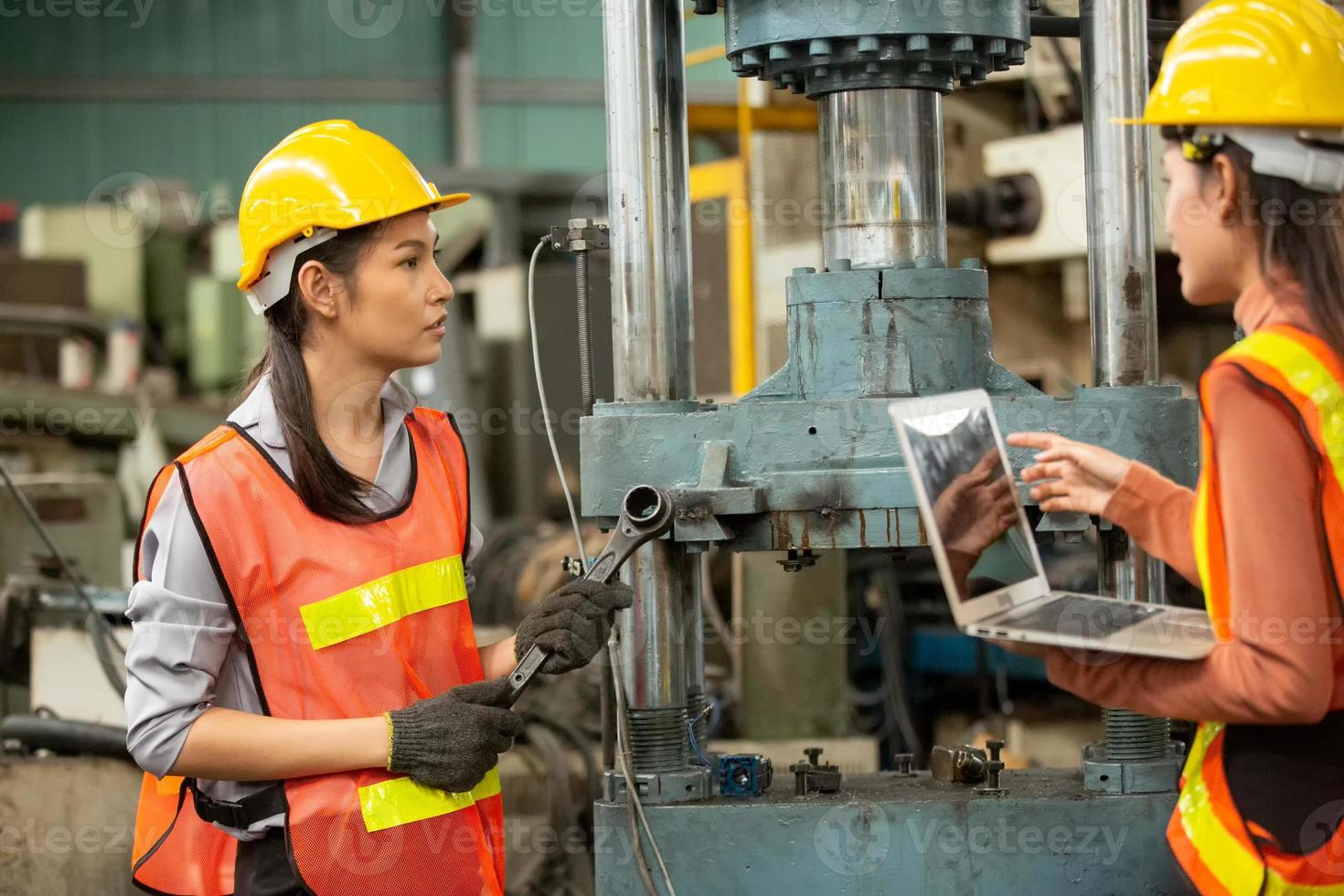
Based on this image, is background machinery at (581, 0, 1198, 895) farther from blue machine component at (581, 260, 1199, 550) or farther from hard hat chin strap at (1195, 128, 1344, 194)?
hard hat chin strap at (1195, 128, 1344, 194)

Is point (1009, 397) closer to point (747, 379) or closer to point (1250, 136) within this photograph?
point (1250, 136)

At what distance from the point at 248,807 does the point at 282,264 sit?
0.62 m

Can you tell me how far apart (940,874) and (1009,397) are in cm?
59

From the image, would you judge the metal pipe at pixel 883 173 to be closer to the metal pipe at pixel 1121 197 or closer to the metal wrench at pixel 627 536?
the metal pipe at pixel 1121 197

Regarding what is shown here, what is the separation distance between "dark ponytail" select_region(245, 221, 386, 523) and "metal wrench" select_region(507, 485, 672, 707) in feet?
0.81

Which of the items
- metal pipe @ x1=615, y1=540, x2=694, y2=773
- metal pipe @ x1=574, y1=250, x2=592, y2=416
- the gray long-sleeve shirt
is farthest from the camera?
metal pipe @ x1=574, y1=250, x2=592, y2=416

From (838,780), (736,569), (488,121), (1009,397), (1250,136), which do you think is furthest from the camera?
(488,121)

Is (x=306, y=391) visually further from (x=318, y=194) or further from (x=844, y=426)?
(x=844, y=426)

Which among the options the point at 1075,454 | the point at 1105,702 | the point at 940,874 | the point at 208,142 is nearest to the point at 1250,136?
the point at 1075,454

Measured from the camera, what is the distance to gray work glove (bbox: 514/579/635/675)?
1.84 m

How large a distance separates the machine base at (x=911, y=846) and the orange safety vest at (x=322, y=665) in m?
0.27

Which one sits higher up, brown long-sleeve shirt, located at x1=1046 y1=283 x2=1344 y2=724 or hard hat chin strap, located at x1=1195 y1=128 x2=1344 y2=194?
hard hat chin strap, located at x1=1195 y1=128 x2=1344 y2=194

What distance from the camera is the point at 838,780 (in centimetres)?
212

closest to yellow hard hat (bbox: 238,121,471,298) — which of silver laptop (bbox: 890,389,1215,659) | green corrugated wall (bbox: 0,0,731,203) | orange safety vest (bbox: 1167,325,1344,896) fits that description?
silver laptop (bbox: 890,389,1215,659)
